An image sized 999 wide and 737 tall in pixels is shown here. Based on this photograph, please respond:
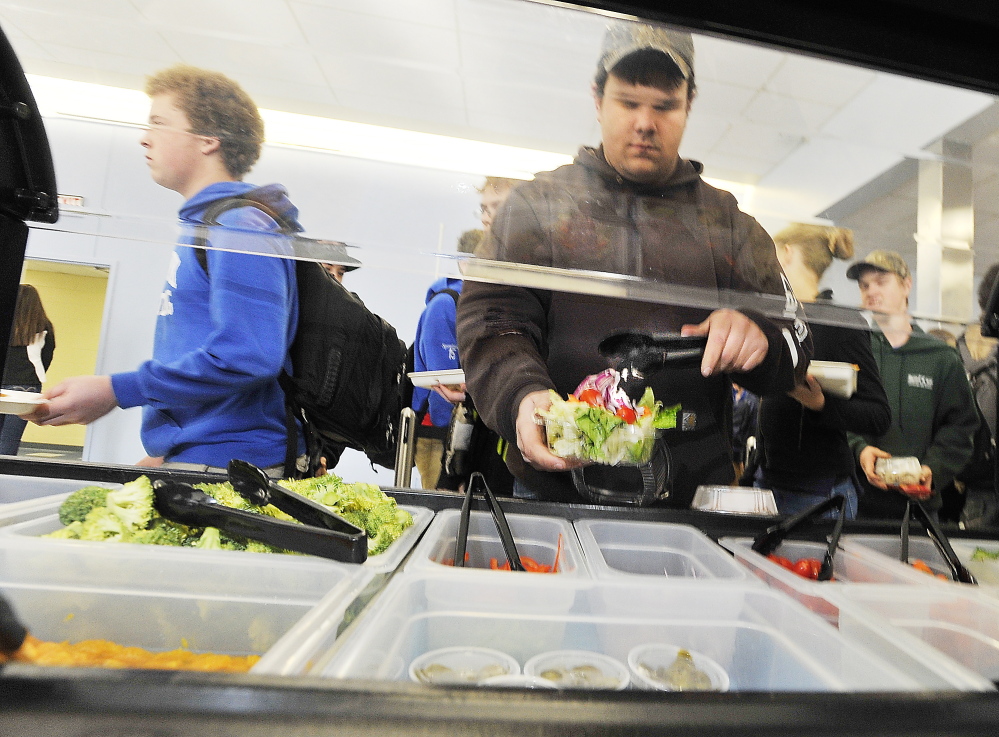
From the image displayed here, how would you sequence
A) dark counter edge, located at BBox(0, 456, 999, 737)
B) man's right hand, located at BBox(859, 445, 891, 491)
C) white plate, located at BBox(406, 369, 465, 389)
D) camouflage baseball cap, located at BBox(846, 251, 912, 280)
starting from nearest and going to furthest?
dark counter edge, located at BBox(0, 456, 999, 737), camouflage baseball cap, located at BBox(846, 251, 912, 280), white plate, located at BBox(406, 369, 465, 389), man's right hand, located at BBox(859, 445, 891, 491)

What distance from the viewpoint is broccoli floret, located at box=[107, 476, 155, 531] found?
87 centimetres

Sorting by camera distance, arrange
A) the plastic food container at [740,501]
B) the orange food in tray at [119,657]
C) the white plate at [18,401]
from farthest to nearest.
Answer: the white plate at [18,401] → the plastic food container at [740,501] → the orange food in tray at [119,657]

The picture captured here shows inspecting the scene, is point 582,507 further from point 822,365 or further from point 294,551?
point 822,365

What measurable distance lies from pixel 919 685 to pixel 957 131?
75 cm

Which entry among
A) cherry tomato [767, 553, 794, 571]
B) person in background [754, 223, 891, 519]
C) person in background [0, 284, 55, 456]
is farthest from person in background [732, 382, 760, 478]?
person in background [0, 284, 55, 456]

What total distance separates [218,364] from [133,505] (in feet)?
3.64

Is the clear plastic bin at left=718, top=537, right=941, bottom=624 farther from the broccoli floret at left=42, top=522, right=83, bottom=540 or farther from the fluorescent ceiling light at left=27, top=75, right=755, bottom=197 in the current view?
the broccoli floret at left=42, top=522, right=83, bottom=540

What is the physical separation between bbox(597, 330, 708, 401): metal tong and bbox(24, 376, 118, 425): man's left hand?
194 cm

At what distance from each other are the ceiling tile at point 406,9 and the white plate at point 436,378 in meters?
1.61

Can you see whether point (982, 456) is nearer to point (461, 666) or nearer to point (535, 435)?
point (535, 435)

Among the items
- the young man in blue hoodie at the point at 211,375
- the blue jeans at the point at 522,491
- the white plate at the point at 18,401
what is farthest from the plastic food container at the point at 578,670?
the white plate at the point at 18,401

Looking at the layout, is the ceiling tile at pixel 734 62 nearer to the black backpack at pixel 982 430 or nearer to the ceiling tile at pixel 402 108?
the ceiling tile at pixel 402 108

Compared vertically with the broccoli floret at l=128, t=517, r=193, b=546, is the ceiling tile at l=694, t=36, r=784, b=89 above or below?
above

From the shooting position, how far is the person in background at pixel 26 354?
2.14 meters
